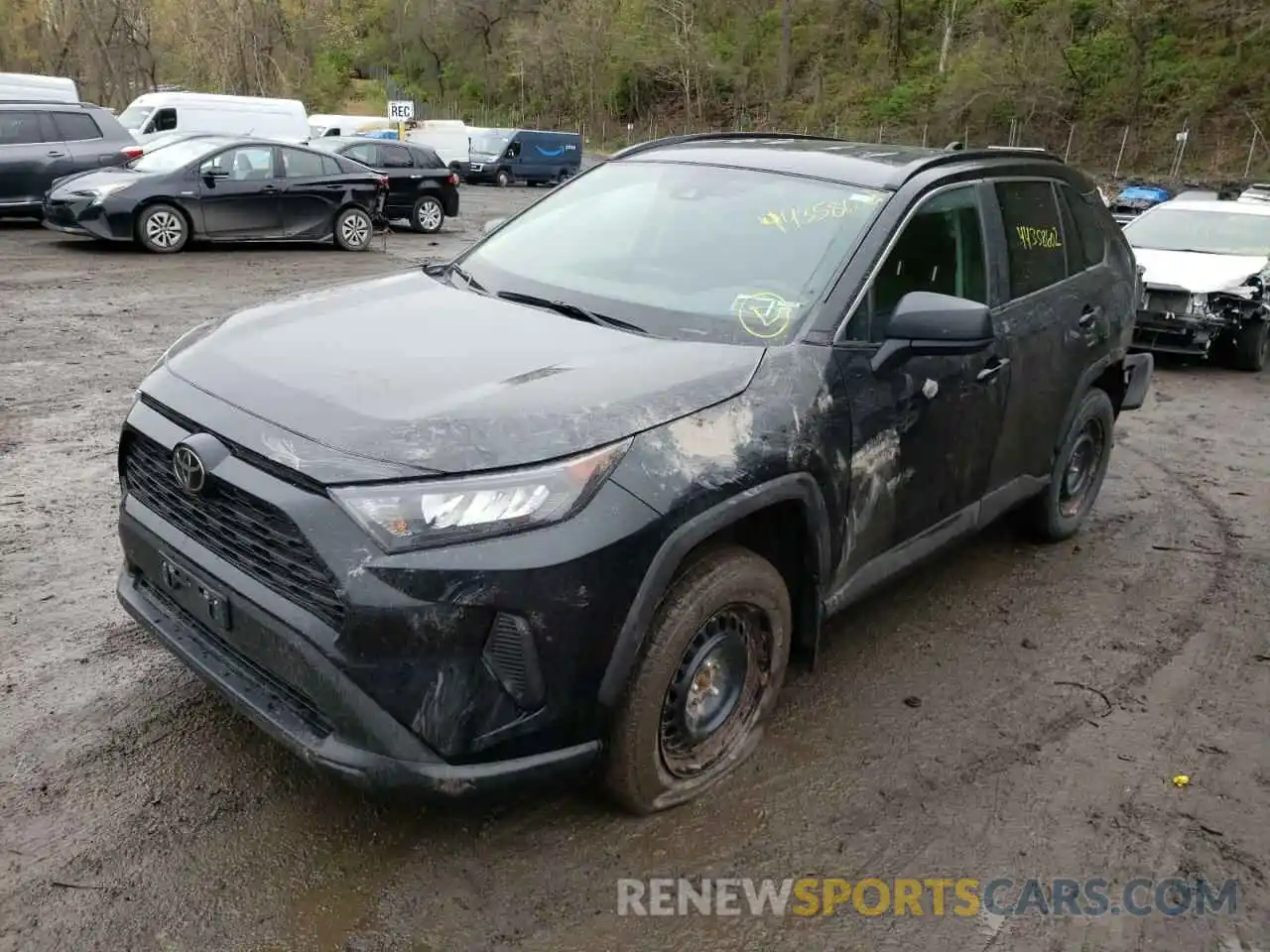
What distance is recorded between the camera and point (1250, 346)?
31.6 feet

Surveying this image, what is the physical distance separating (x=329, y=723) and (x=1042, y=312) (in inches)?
129

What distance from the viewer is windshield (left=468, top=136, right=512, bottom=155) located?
33562 mm

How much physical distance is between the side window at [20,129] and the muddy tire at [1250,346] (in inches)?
601

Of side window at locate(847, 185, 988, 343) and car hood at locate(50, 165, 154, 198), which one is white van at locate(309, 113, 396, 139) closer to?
car hood at locate(50, 165, 154, 198)

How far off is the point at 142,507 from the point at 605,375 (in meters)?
1.43

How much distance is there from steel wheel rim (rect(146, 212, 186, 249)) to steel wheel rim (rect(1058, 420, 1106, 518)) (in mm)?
11830

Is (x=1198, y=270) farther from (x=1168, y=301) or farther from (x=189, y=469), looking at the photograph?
(x=189, y=469)

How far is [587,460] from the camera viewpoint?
2453 millimetres

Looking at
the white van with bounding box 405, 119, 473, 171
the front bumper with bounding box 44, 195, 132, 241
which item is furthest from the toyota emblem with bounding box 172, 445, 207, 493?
the white van with bounding box 405, 119, 473, 171

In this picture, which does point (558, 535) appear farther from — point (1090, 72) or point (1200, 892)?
point (1090, 72)

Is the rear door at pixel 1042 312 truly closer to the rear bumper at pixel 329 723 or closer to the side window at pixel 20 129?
the rear bumper at pixel 329 723

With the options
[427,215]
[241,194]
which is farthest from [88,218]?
[427,215]

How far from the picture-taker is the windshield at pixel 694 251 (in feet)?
10.6

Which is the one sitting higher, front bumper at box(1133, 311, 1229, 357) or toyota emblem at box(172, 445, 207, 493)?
toyota emblem at box(172, 445, 207, 493)
